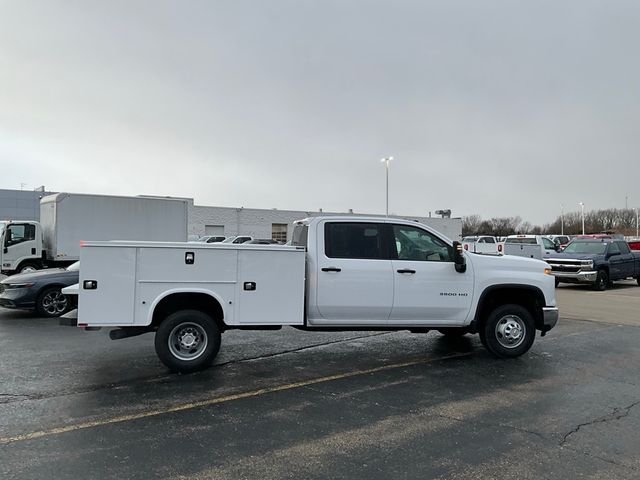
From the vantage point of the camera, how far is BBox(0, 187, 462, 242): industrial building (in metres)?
49.7

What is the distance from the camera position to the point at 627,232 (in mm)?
103250

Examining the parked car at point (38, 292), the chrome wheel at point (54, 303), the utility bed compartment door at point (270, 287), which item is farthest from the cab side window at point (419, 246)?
the chrome wheel at point (54, 303)

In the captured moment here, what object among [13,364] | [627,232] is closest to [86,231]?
[13,364]

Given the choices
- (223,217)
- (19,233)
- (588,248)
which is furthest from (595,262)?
(223,217)

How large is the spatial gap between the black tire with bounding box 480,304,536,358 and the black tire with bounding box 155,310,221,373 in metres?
3.83

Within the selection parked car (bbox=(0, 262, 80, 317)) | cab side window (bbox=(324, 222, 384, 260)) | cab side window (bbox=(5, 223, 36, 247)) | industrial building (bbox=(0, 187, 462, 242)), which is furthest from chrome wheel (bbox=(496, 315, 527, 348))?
industrial building (bbox=(0, 187, 462, 242))

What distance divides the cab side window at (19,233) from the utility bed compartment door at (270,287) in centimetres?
1384

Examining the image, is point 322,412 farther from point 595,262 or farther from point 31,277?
point 595,262

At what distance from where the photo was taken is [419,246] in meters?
7.20

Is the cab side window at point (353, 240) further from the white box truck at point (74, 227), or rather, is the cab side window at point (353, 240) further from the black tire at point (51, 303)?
the white box truck at point (74, 227)

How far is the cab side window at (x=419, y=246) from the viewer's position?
714 centimetres

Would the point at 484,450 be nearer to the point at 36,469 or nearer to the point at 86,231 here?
the point at 36,469

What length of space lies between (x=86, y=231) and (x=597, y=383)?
1640cm

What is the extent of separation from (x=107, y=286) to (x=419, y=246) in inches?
161
